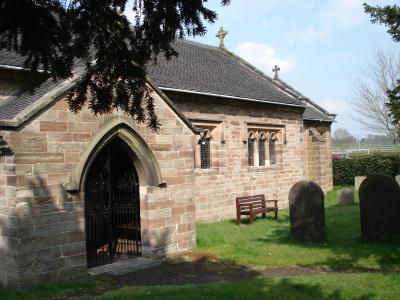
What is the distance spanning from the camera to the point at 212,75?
18109mm

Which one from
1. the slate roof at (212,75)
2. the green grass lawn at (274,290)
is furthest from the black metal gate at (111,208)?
the slate roof at (212,75)

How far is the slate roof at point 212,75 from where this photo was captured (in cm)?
1512

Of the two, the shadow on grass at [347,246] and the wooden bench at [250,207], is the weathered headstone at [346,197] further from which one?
the shadow on grass at [347,246]

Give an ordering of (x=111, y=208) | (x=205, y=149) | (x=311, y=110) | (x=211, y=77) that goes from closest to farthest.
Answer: (x=111, y=208) → (x=205, y=149) → (x=211, y=77) → (x=311, y=110)

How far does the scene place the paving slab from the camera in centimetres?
912

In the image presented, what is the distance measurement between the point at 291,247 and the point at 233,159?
6.46 metres

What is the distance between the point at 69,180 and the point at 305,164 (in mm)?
16802

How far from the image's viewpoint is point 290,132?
20.2 meters

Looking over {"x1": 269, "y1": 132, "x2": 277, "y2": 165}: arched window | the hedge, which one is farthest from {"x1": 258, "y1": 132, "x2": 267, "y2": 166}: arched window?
the hedge

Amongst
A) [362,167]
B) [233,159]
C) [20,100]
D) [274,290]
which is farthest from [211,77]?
[362,167]

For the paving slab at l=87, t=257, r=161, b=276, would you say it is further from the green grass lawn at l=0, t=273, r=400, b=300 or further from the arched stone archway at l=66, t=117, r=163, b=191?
the arched stone archway at l=66, t=117, r=163, b=191

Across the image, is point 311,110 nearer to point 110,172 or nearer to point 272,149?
point 272,149

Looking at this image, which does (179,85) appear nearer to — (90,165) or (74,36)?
(90,165)

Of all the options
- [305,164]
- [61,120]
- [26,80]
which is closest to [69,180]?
[61,120]
